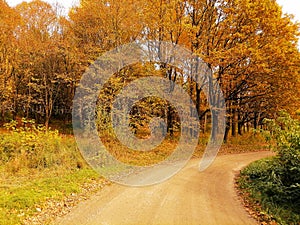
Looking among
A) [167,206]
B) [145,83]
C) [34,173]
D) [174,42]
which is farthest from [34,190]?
[174,42]

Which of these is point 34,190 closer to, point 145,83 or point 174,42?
point 145,83

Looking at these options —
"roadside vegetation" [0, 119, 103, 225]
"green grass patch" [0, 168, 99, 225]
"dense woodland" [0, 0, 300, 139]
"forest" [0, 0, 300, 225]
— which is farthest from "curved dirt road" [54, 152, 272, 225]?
"dense woodland" [0, 0, 300, 139]

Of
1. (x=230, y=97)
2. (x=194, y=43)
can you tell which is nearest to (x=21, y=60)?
(x=194, y=43)

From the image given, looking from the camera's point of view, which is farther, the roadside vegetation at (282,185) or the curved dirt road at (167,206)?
Answer: the roadside vegetation at (282,185)

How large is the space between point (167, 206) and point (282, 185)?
12.4 feet

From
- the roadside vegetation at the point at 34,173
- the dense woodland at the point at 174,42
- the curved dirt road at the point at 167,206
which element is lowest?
the curved dirt road at the point at 167,206

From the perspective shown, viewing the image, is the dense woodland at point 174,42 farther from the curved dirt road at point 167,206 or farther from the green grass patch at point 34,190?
the curved dirt road at point 167,206

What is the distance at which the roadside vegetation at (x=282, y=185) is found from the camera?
21.0 feet

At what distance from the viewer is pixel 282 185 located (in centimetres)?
740

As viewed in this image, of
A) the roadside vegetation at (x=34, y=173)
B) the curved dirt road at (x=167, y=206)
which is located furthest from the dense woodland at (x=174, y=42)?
the curved dirt road at (x=167, y=206)

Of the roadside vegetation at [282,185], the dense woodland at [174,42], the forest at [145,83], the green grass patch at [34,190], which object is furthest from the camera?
the dense woodland at [174,42]

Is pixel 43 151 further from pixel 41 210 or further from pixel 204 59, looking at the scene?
pixel 204 59

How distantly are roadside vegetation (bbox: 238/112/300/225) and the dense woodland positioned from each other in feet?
23.5

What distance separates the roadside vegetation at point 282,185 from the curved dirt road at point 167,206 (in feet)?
1.99
